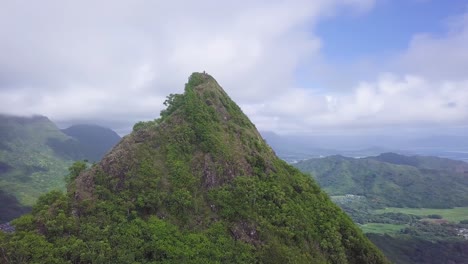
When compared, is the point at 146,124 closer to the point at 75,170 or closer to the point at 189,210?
the point at 75,170

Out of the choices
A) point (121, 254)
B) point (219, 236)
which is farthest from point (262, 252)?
point (121, 254)

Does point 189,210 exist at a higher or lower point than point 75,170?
lower

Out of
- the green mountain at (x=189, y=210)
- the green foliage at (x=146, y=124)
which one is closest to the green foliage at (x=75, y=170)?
the green mountain at (x=189, y=210)

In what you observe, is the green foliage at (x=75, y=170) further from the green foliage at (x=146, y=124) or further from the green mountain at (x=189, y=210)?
the green foliage at (x=146, y=124)

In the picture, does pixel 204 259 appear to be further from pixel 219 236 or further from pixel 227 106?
pixel 227 106

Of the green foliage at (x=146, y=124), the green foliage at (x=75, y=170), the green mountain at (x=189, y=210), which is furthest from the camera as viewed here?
the green foliage at (x=146, y=124)

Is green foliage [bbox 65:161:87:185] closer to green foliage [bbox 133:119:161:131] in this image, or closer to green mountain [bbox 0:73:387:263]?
green mountain [bbox 0:73:387:263]

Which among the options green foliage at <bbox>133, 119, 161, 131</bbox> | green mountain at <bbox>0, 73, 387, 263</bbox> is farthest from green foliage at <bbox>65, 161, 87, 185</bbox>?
green foliage at <bbox>133, 119, 161, 131</bbox>

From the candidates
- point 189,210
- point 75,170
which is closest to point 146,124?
point 75,170
